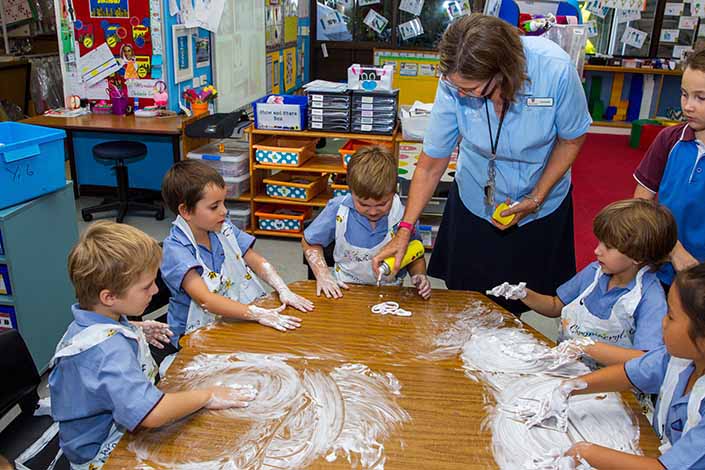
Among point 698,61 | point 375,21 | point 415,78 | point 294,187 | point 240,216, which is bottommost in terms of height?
point 240,216

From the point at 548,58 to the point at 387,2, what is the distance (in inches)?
268

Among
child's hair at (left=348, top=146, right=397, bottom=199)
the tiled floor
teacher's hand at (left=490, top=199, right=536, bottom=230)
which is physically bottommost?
the tiled floor

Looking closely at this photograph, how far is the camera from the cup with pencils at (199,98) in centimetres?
481

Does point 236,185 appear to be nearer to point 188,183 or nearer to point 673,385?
point 188,183

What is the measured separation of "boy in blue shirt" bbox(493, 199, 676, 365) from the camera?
161 cm

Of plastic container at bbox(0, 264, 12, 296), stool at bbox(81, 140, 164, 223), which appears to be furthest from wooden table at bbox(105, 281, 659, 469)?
stool at bbox(81, 140, 164, 223)

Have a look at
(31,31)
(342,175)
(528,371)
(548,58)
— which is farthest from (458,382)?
(31,31)

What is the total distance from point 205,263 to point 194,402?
2.55ft

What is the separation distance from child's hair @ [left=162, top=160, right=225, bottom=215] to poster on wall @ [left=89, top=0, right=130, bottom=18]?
3.21m

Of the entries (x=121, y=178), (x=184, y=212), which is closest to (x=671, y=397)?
(x=184, y=212)

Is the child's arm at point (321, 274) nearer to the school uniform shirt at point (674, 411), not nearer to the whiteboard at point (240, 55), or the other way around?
the school uniform shirt at point (674, 411)

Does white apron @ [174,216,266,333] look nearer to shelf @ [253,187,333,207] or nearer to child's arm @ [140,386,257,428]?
child's arm @ [140,386,257,428]

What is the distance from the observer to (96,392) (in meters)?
1.29

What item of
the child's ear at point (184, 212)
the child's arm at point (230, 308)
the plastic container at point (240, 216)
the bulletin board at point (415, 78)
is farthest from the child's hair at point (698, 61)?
the bulletin board at point (415, 78)
